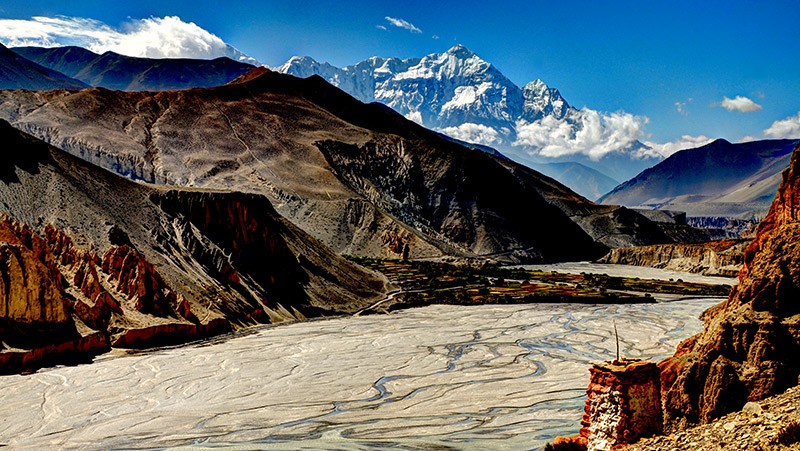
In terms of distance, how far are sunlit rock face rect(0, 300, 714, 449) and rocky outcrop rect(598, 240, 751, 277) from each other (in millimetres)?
71187

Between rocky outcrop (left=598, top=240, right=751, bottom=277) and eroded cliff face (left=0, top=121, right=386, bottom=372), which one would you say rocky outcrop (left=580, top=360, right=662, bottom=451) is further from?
rocky outcrop (left=598, top=240, right=751, bottom=277)

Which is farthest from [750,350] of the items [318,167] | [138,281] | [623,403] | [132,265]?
[318,167]

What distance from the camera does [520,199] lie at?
541 feet

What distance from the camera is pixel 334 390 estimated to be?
3559cm

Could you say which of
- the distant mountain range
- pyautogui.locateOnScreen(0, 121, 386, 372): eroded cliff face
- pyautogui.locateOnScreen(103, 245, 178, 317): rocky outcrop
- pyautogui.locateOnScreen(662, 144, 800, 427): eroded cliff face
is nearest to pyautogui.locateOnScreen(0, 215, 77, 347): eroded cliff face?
pyautogui.locateOnScreen(0, 121, 386, 372): eroded cliff face

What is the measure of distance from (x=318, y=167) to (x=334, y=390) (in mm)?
113212

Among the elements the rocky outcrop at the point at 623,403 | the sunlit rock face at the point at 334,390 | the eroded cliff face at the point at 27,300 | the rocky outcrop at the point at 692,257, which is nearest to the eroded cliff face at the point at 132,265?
the eroded cliff face at the point at 27,300

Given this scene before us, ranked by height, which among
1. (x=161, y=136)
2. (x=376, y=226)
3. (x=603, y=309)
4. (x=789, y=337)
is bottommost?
(x=603, y=309)

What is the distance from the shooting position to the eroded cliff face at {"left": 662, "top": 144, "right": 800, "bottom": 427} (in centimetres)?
1578

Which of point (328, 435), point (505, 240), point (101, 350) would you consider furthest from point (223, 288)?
point (505, 240)

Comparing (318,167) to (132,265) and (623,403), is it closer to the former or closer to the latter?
(132,265)

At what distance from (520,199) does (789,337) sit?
150162 mm

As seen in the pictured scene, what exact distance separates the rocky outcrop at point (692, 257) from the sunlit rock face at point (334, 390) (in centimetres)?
7119

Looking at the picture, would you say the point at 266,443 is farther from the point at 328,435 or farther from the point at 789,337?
the point at 789,337
